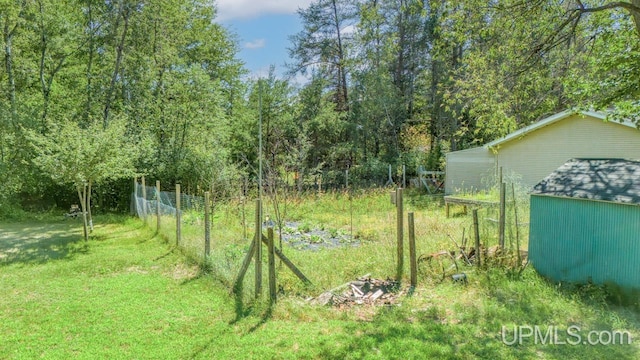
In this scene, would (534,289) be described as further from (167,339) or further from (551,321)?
(167,339)

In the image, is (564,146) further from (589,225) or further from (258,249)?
(258,249)

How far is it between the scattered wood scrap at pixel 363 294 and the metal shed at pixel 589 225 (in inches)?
93.7

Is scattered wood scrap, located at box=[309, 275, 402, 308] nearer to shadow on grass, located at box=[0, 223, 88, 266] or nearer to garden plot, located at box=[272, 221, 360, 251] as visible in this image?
garden plot, located at box=[272, 221, 360, 251]

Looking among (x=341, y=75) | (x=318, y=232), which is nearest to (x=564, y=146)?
(x=318, y=232)

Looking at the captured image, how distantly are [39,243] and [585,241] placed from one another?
11907 millimetres

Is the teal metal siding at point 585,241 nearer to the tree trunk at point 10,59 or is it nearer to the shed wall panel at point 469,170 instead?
the shed wall panel at point 469,170

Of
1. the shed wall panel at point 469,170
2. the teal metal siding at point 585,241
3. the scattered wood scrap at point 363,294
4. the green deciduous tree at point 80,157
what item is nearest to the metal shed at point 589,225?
the teal metal siding at point 585,241

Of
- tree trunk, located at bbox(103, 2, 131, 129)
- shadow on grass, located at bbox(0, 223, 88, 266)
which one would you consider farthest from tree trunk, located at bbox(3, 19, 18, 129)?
shadow on grass, located at bbox(0, 223, 88, 266)

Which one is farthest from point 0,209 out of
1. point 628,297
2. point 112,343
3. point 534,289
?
point 628,297

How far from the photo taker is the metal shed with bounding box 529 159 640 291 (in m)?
4.61

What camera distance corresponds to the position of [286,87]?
20062 millimetres

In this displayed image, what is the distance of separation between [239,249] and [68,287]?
2.86 meters

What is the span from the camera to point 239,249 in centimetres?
707

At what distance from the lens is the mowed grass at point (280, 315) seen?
3.76 meters
